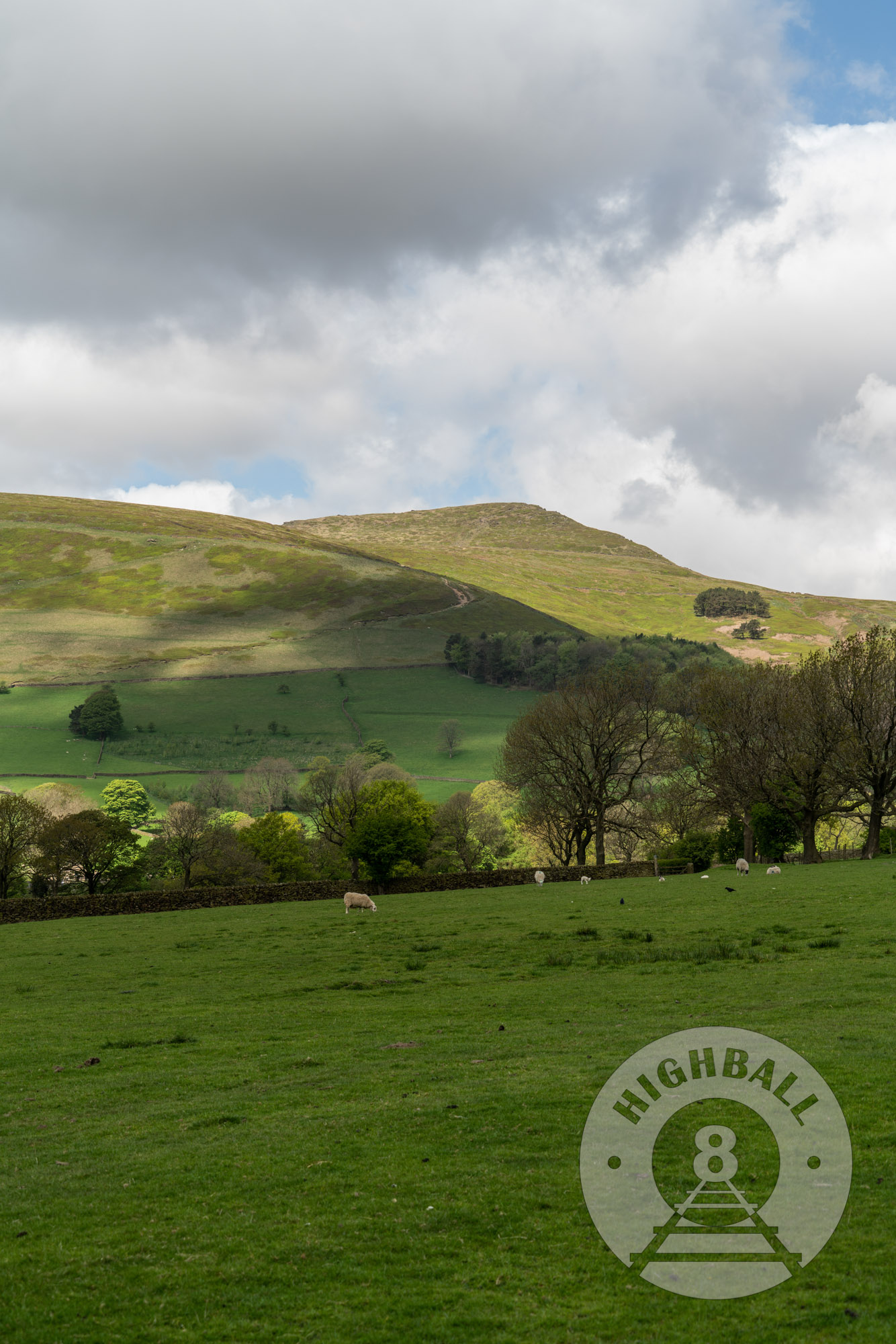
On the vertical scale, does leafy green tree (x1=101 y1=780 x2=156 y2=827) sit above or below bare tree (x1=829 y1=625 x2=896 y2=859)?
below

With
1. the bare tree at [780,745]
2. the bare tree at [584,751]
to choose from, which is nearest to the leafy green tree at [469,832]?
the bare tree at [584,751]

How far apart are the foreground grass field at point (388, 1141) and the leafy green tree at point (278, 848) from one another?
2154 inches

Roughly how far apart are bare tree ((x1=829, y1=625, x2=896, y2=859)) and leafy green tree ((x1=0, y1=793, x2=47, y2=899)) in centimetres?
6619

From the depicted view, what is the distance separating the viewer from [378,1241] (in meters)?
8.86

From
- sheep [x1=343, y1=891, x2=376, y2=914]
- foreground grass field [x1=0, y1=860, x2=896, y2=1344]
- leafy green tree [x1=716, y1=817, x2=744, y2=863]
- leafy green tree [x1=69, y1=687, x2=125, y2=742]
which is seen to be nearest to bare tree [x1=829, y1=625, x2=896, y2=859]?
leafy green tree [x1=716, y1=817, x2=744, y2=863]

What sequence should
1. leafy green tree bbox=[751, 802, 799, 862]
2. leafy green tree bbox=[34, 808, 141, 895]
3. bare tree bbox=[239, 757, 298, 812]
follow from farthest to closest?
bare tree bbox=[239, 757, 298, 812]
leafy green tree bbox=[34, 808, 141, 895]
leafy green tree bbox=[751, 802, 799, 862]

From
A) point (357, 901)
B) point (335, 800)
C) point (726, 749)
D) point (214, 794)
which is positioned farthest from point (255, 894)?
point (214, 794)

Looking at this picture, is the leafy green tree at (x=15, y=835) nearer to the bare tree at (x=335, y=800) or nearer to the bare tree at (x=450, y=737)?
the bare tree at (x=335, y=800)

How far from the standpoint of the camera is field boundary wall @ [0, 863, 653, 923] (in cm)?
5300

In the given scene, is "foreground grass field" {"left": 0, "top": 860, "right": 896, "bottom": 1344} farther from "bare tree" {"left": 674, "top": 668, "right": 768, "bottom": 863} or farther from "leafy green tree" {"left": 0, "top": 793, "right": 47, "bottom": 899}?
"leafy green tree" {"left": 0, "top": 793, "right": 47, "bottom": 899}

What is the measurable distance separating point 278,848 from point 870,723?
185ft

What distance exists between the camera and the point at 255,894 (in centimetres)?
5891

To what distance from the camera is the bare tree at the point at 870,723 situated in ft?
189

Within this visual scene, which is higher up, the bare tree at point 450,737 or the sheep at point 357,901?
the bare tree at point 450,737
